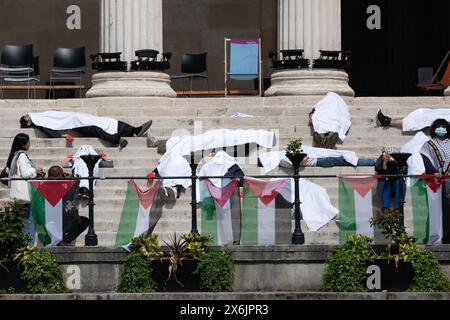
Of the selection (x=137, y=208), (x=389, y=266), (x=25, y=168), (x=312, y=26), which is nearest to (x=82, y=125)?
(x=25, y=168)

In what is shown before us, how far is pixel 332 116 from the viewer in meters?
31.6

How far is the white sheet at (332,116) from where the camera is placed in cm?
3111

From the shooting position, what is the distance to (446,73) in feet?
117

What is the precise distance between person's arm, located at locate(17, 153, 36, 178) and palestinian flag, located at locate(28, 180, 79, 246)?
2.20ft

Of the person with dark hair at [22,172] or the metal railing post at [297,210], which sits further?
the person with dark hair at [22,172]

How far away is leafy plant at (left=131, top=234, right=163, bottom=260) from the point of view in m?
25.3

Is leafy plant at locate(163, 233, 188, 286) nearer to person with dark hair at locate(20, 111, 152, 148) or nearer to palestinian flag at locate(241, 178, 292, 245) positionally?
palestinian flag at locate(241, 178, 292, 245)

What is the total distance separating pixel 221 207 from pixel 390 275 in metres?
2.95

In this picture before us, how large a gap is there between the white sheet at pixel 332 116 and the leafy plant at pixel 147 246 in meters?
6.47

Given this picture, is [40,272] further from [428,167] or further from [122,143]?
[428,167]

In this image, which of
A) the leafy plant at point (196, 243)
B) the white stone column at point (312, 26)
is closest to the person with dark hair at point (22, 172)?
the leafy plant at point (196, 243)

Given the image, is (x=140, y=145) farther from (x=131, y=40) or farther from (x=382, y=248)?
(x=382, y=248)

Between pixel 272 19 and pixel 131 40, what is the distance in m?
7.02

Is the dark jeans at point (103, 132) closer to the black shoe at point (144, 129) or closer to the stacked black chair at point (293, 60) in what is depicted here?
the black shoe at point (144, 129)
